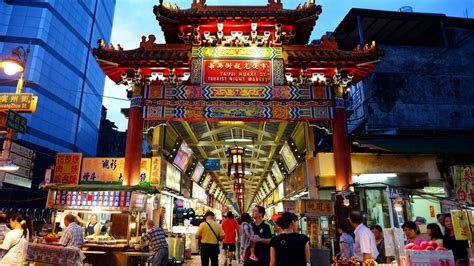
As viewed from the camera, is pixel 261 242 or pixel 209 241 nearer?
pixel 261 242

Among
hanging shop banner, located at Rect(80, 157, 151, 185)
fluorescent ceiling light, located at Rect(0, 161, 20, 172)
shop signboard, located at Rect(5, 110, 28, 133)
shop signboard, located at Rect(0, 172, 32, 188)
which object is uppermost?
shop signboard, located at Rect(5, 110, 28, 133)

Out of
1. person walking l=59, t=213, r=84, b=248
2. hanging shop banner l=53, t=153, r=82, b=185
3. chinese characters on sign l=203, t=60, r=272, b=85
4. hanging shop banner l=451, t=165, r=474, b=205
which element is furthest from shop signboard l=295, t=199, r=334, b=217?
hanging shop banner l=53, t=153, r=82, b=185

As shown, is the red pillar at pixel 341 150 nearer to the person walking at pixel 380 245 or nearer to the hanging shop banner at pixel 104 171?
the person walking at pixel 380 245

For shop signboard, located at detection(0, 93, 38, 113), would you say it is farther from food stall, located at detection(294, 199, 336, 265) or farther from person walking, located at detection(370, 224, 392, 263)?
person walking, located at detection(370, 224, 392, 263)

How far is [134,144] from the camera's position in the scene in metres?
11.3

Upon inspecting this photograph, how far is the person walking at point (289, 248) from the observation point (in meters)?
4.19

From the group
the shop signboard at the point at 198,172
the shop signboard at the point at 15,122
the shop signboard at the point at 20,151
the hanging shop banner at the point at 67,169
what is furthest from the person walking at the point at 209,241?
the shop signboard at the point at 198,172

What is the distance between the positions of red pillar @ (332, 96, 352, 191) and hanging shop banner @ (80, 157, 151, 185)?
710 centimetres

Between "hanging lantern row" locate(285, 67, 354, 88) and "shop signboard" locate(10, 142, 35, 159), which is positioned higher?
"hanging lantern row" locate(285, 67, 354, 88)

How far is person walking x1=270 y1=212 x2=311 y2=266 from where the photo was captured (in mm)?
4191

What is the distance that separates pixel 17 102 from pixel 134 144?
3.77 metres

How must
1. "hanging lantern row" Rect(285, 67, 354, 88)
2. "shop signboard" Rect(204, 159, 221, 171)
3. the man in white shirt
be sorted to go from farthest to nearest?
"shop signboard" Rect(204, 159, 221, 171) → "hanging lantern row" Rect(285, 67, 354, 88) → the man in white shirt

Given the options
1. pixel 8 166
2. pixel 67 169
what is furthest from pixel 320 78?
pixel 8 166

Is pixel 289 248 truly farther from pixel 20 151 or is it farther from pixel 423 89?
pixel 423 89
